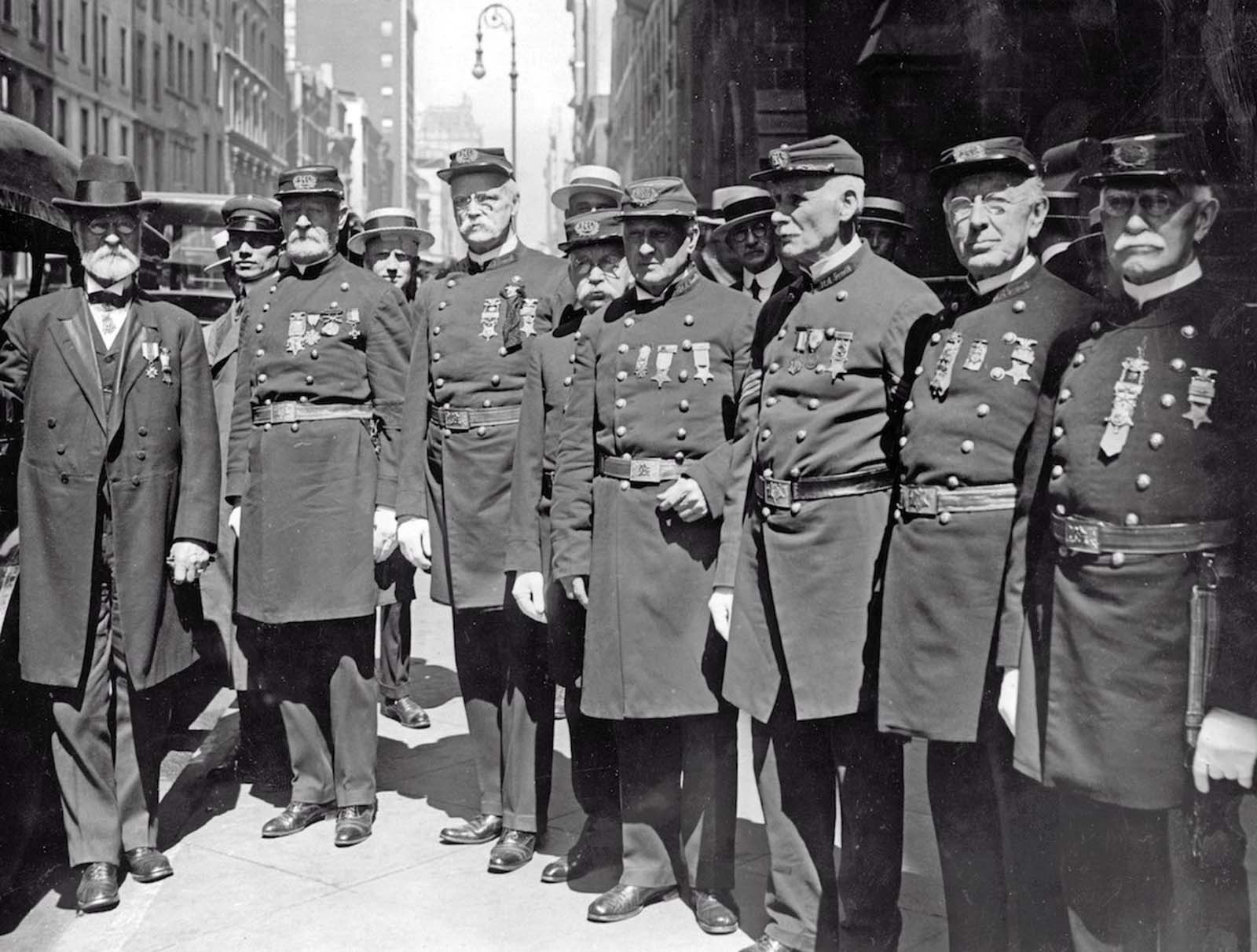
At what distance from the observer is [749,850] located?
5.12 meters

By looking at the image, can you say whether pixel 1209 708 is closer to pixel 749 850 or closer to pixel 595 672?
pixel 595 672

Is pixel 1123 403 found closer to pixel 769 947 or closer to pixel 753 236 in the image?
pixel 769 947

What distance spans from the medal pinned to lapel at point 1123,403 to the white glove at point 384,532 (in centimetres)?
303

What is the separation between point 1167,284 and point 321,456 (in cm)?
335

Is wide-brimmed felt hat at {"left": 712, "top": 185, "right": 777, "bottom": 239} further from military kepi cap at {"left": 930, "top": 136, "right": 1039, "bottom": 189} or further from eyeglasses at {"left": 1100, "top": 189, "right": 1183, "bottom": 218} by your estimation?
eyeglasses at {"left": 1100, "top": 189, "right": 1183, "bottom": 218}

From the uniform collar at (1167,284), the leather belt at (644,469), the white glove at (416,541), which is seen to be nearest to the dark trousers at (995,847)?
the uniform collar at (1167,284)

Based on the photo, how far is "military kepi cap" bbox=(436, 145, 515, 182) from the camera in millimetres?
5316

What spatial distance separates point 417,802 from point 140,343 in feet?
7.13

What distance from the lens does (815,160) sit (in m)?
3.95

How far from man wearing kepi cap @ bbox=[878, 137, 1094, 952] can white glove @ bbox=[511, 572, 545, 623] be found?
1.53 meters

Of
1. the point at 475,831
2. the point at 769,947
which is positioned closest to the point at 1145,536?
the point at 769,947

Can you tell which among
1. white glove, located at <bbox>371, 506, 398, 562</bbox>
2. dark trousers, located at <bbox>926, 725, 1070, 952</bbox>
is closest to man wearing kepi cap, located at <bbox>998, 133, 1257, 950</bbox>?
dark trousers, located at <bbox>926, 725, 1070, 952</bbox>

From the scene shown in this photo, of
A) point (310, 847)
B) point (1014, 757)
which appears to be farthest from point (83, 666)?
point (1014, 757)

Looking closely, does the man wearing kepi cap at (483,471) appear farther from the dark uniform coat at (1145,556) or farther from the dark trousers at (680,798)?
the dark uniform coat at (1145,556)
